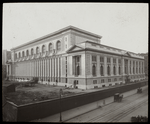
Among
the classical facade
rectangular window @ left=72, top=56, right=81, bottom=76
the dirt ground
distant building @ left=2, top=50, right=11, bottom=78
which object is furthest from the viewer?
rectangular window @ left=72, top=56, right=81, bottom=76

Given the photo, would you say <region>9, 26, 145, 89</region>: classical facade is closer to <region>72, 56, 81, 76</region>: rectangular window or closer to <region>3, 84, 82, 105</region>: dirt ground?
<region>72, 56, 81, 76</region>: rectangular window

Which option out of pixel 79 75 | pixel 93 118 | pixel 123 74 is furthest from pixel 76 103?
pixel 123 74

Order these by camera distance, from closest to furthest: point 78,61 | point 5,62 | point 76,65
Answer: point 78,61 < point 76,65 < point 5,62

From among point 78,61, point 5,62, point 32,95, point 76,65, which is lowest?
point 32,95

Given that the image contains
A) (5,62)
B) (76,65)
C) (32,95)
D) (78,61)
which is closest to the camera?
(32,95)

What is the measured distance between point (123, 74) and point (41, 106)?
97.7 ft

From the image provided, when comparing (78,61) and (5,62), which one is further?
(5,62)

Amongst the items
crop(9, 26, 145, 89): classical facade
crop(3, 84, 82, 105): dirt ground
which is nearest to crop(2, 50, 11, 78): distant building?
crop(3, 84, 82, 105): dirt ground

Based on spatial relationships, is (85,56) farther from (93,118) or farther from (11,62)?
(11,62)

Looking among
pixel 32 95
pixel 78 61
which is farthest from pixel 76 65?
pixel 32 95

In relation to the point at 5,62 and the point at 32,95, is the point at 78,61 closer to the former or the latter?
the point at 32,95

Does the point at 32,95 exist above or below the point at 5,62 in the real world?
below

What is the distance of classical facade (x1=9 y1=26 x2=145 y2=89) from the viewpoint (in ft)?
86.0

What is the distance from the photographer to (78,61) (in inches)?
1091
